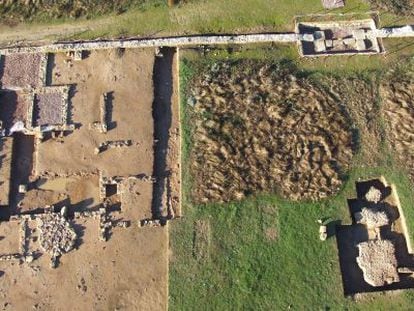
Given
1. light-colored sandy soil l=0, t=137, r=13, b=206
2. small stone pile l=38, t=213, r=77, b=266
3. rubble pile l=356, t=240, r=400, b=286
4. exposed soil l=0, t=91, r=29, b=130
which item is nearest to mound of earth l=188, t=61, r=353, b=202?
rubble pile l=356, t=240, r=400, b=286

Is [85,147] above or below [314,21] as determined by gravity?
below

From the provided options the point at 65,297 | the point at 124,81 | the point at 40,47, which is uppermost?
the point at 40,47

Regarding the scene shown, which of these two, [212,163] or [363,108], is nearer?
[212,163]

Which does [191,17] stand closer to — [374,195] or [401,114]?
[401,114]

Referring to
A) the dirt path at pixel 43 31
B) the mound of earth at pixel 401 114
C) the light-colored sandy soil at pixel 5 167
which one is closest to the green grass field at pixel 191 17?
the dirt path at pixel 43 31

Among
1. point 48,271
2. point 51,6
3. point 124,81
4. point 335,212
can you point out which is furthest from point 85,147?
point 335,212

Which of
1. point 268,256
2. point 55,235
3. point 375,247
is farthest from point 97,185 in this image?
point 375,247

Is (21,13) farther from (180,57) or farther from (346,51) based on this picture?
(346,51)
